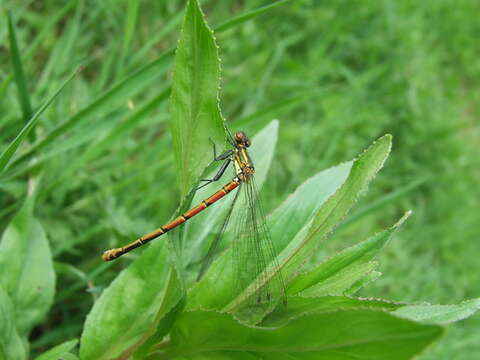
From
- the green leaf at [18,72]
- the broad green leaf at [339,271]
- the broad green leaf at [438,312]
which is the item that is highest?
the green leaf at [18,72]

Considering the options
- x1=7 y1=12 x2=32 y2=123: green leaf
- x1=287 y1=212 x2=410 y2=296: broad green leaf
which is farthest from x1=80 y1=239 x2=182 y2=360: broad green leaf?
x1=7 y1=12 x2=32 y2=123: green leaf

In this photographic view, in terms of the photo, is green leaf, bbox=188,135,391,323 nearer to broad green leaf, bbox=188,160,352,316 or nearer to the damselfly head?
broad green leaf, bbox=188,160,352,316

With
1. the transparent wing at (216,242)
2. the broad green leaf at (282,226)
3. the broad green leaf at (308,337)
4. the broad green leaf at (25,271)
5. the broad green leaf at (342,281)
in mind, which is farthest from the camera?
the transparent wing at (216,242)

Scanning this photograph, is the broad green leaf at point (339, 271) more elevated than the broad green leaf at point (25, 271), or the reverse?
the broad green leaf at point (25, 271)

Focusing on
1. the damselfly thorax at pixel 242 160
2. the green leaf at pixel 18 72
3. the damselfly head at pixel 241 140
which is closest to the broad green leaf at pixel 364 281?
the damselfly thorax at pixel 242 160

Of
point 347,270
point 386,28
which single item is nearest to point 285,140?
point 386,28

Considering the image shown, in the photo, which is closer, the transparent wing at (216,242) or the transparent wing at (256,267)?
the transparent wing at (256,267)

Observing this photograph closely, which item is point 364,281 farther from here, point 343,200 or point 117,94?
point 117,94

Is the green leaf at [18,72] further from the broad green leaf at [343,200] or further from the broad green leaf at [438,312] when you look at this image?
the broad green leaf at [438,312]
